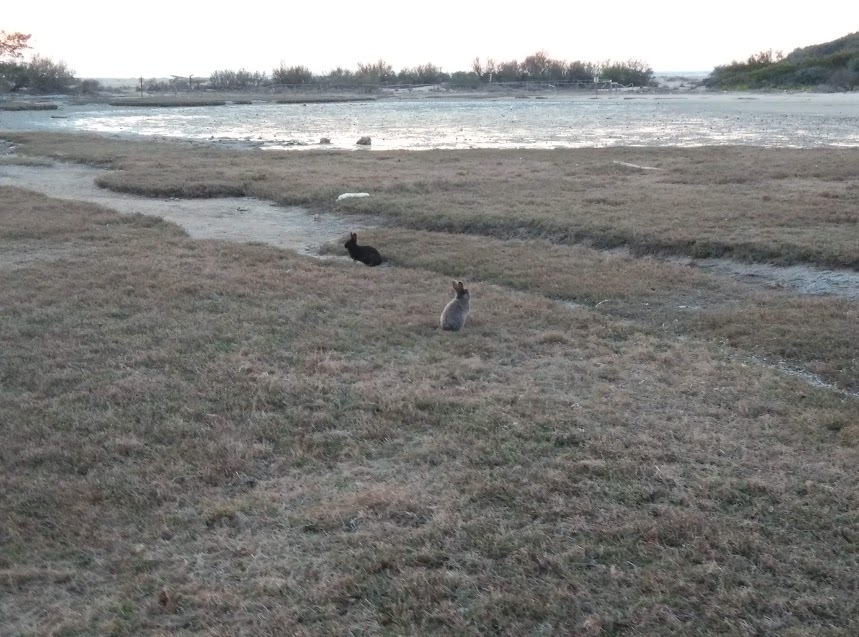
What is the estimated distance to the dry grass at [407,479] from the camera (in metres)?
3.37

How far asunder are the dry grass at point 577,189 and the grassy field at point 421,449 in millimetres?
828

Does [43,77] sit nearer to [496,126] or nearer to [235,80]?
[235,80]

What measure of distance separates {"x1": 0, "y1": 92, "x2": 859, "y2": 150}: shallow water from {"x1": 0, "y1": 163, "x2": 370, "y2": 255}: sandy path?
44.0 ft

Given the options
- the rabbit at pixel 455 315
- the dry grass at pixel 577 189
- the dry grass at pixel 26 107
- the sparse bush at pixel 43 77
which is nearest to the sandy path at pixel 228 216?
the dry grass at pixel 577 189

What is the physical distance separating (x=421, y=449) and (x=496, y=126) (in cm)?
3717

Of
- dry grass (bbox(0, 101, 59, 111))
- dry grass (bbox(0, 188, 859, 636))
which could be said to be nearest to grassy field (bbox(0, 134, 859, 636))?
dry grass (bbox(0, 188, 859, 636))

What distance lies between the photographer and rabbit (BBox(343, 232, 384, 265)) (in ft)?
32.3

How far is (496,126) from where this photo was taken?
40.2 m

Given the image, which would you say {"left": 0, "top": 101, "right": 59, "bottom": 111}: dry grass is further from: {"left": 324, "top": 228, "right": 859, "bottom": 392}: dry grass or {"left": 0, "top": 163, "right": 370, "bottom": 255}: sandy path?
{"left": 324, "top": 228, "right": 859, "bottom": 392}: dry grass

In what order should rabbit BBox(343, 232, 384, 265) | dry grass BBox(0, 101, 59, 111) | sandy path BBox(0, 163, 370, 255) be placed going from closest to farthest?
rabbit BBox(343, 232, 384, 265), sandy path BBox(0, 163, 370, 255), dry grass BBox(0, 101, 59, 111)

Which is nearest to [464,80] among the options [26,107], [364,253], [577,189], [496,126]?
[26,107]

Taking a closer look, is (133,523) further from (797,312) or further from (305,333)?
(797,312)

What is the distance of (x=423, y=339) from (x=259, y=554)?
131 inches

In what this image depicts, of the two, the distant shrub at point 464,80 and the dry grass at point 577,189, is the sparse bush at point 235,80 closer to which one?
the distant shrub at point 464,80
